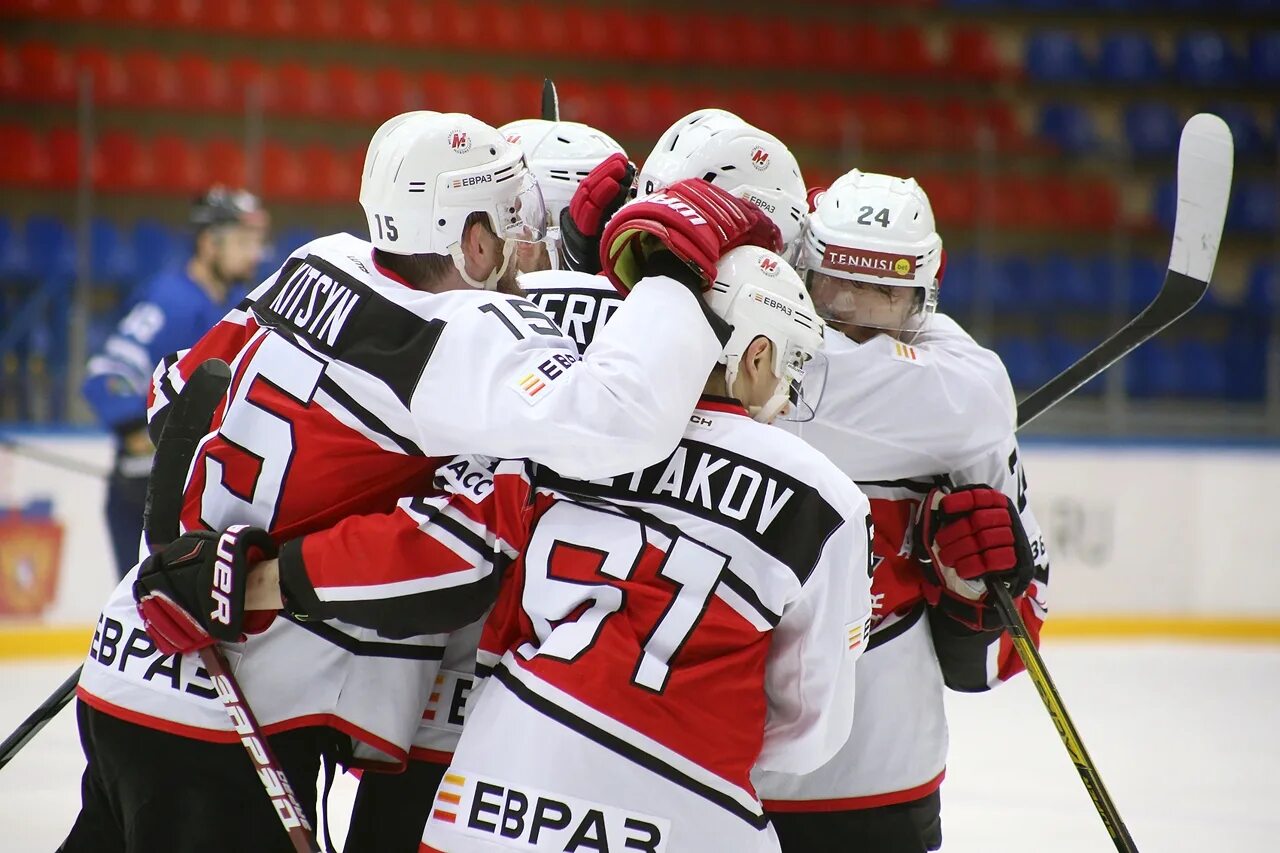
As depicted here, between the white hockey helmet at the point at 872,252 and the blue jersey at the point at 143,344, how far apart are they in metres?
3.02

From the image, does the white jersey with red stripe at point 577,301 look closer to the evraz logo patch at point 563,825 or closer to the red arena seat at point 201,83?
the evraz logo patch at point 563,825

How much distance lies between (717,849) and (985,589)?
2.10ft

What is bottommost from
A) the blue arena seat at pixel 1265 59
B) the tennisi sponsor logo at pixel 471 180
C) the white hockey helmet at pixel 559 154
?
the tennisi sponsor logo at pixel 471 180

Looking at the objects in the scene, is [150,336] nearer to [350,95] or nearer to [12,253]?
[12,253]

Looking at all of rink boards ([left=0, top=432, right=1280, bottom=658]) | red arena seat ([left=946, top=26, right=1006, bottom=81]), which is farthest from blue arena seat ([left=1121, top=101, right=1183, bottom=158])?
rink boards ([left=0, top=432, right=1280, bottom=658])

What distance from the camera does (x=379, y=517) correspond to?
1.54m

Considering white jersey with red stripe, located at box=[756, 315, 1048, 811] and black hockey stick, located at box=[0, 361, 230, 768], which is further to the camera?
white jersey with red stripe, located at box=[756, 315, 1048, 811]

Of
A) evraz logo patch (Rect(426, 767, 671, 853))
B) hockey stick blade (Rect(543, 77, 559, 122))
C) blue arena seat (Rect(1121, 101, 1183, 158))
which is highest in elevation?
blue arena seat (Rect(1121, 101, 1183, 158))

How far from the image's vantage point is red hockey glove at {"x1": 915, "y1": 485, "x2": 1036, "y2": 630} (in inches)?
70.4

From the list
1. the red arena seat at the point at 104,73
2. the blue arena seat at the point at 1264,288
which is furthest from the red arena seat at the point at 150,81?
the blue arena seat at the point at 1264,288

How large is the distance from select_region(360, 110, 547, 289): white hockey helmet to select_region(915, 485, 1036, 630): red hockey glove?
623mm

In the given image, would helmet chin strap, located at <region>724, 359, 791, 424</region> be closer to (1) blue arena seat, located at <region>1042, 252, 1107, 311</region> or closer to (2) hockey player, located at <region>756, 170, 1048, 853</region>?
(2) hockey player, located at <region>756, 170, 1048, 853</region>

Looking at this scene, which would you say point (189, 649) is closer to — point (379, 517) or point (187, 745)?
point (187, 745)

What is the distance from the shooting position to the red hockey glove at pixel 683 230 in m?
1.44
